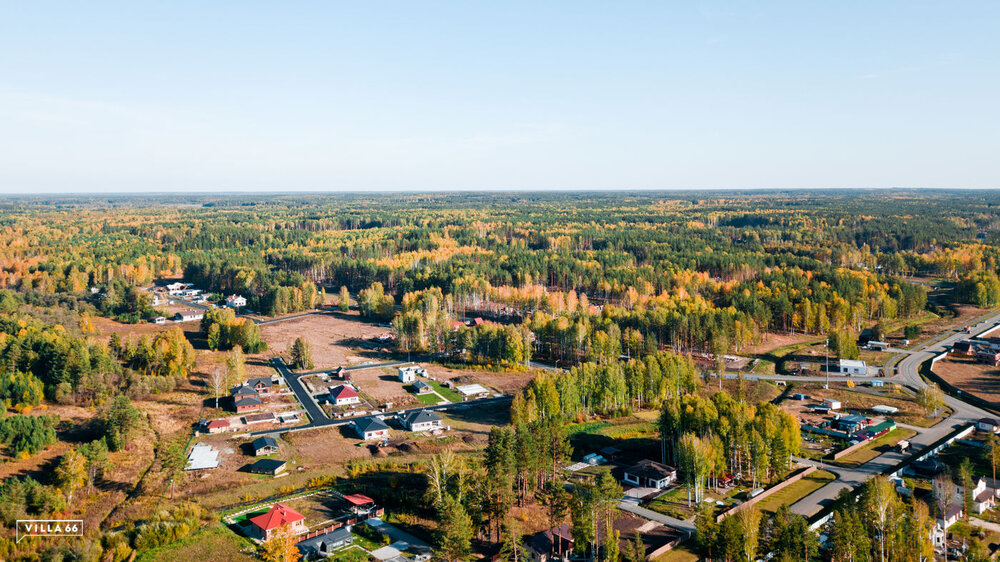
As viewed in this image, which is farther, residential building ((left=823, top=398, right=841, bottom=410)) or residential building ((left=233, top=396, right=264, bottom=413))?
residential building ((left=823, top=398, right=841, bottom=410))

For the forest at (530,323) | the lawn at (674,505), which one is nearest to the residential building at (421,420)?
the forest at (530,323)

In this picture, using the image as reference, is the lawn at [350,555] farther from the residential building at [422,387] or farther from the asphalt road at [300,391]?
the residential building at [422,387]

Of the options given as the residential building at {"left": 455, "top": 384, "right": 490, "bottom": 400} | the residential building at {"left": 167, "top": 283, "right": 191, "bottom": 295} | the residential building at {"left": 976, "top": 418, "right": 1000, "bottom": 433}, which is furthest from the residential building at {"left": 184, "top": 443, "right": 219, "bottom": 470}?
the residential building at {"left": 167, "top": 283, "right": 191, "bottom": 295}

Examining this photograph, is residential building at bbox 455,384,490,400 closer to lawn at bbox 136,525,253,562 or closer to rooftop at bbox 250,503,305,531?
rooftop at bbox 250,503,305,531

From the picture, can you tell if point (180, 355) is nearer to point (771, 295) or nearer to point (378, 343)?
point (378, 343)

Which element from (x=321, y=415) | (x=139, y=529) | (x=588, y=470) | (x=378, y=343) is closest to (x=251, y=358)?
(x=378, y=343)

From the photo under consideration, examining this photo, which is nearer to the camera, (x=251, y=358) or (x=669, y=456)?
(x=669, y=456)
